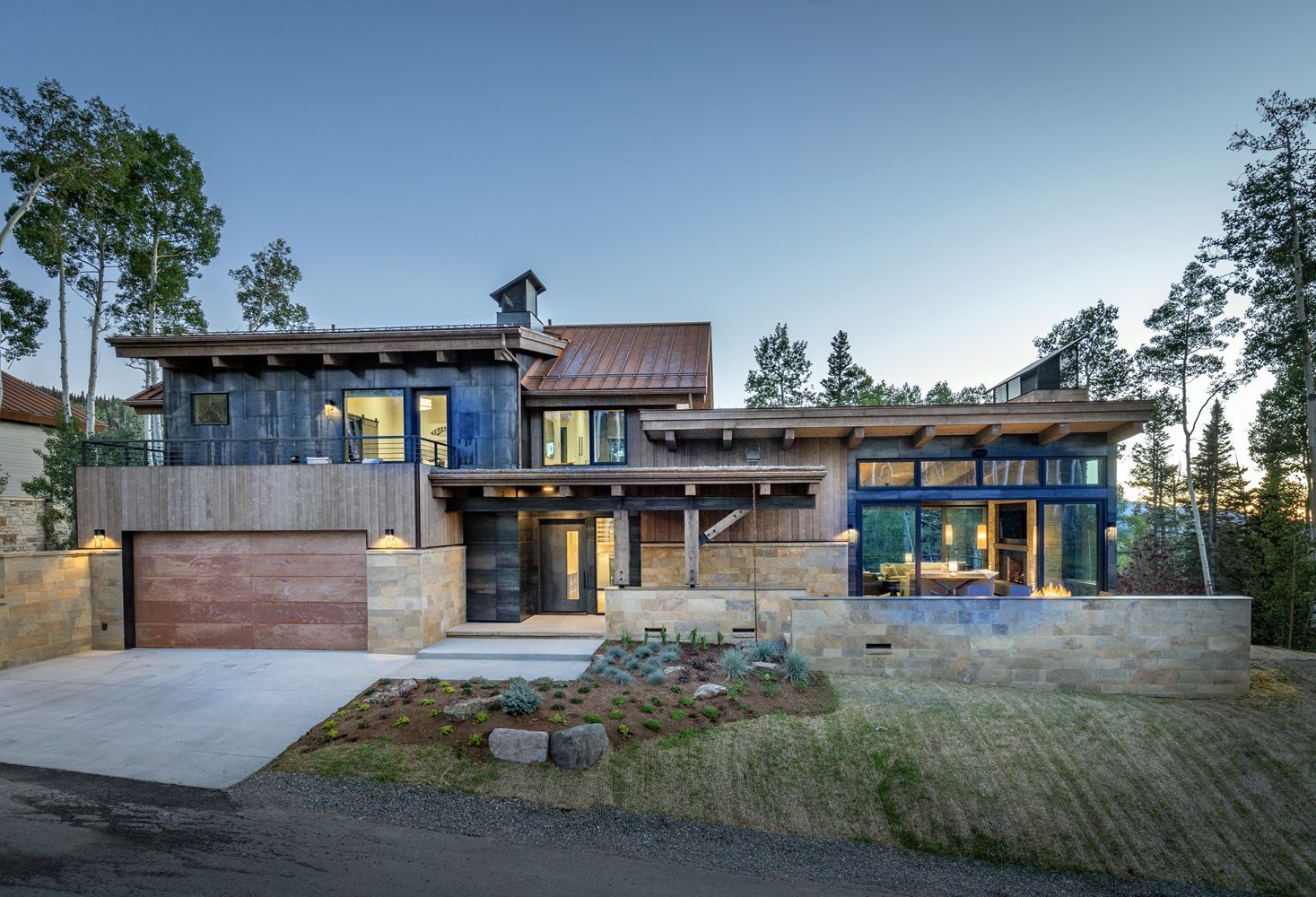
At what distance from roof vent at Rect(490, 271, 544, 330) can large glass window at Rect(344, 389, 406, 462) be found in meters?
3.96

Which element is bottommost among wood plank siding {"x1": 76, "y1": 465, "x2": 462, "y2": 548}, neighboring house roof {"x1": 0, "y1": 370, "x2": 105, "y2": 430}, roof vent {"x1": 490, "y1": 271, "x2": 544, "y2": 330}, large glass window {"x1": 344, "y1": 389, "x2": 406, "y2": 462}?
wood plank siding {"x1": 76, "y1": 465, "x2": 462, "y2": 548}

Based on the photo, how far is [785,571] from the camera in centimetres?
1174

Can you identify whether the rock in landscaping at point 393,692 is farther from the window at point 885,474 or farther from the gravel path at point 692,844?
the window at point 885,474

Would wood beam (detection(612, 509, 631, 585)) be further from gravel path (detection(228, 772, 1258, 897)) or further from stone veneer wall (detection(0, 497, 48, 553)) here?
stone veneer wall (detection(0, 497, 48, 553))

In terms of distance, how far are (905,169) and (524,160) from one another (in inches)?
594

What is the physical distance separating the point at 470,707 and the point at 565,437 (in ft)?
22.3

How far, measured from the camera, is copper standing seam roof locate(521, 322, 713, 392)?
12477 mm

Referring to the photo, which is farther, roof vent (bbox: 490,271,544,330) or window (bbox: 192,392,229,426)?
roof vent (bbox: 490,271,544,330)

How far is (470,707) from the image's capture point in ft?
22.0

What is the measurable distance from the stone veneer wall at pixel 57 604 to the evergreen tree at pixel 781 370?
23128 millimetres

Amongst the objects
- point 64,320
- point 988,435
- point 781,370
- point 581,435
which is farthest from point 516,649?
point 781,370

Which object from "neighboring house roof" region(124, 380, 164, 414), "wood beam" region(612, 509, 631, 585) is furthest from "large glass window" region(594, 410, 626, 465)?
"neighboring house roof" region(124, 380, 164, 414)

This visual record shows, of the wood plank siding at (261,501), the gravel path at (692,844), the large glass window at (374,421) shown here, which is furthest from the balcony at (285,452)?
the gravel path at (692,844)

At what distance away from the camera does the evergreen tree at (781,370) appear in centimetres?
2748
